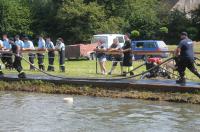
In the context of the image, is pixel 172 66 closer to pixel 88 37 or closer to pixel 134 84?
pixel 134 84

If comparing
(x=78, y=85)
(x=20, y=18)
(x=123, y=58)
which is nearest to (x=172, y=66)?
(x=123, y=58)

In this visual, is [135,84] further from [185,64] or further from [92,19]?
[92,19]

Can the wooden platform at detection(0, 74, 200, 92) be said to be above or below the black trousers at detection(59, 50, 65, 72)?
below

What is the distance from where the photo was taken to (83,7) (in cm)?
6041

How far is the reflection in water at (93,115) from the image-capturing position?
43.4 feet

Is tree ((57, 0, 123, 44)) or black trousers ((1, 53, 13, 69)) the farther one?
tree ((57, 0, 123, 44))

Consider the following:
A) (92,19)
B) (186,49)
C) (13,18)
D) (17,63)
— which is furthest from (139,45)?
(13,18)

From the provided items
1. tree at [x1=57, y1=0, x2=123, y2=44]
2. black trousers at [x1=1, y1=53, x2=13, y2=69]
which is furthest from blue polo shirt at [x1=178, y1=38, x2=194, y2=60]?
tree at [x1=57, y1=0, x2=123, y2=44]

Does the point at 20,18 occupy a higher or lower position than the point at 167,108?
higher

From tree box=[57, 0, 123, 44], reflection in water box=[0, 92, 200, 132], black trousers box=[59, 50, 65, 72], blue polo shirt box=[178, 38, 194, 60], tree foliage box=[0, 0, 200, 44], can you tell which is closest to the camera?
reflection in water box=[0, 92, 200, 132]

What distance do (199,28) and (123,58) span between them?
144ft

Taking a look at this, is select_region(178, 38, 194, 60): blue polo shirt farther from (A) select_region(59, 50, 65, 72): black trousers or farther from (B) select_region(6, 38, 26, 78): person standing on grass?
(A) select_region(59, 50, 65, 72): black trousers

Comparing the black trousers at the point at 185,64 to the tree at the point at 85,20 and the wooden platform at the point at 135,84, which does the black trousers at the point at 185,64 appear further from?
the tree at the point at 85,20

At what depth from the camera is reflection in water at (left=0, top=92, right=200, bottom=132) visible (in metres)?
13.2
